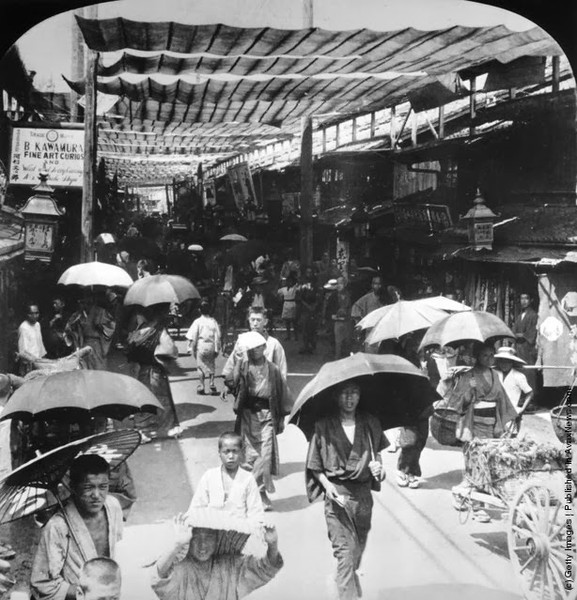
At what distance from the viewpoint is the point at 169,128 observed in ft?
27.8

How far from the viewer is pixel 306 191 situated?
6824 millimetres

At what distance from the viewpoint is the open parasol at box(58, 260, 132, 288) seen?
18.7 ft

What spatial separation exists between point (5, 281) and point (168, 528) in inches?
98.3

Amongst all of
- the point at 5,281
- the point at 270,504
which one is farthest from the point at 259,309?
the point at 5,281

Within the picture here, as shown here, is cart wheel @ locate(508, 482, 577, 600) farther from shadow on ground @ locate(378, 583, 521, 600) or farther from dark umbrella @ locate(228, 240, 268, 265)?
dark umbrella @ locate(228, 240, 268, 265)

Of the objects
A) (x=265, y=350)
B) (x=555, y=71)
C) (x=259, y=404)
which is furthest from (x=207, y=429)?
(x=555, y=71)

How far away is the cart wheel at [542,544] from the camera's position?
4.67m

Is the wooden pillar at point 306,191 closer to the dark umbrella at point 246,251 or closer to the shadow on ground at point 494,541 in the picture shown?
the dark umbrella at point 246,251

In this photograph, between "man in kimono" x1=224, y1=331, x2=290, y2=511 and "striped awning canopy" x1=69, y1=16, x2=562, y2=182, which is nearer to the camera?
"striped awning canopy" x1=69, y1=16, x2=562, y2=182

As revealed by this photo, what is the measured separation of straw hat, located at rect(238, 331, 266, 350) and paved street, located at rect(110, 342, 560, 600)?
15.8 inches

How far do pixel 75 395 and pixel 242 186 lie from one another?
329 centimetres

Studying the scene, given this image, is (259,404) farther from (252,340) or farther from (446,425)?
(446,425)

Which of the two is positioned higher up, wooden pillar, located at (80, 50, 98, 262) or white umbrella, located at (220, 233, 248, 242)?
wooden pillar, located at (80, 50, 98, 262)

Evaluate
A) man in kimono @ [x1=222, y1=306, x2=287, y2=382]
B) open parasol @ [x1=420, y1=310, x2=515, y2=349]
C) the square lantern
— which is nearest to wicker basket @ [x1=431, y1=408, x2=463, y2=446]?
open parasol @ [x1=420, y1=310, x2=515, y2=349]
